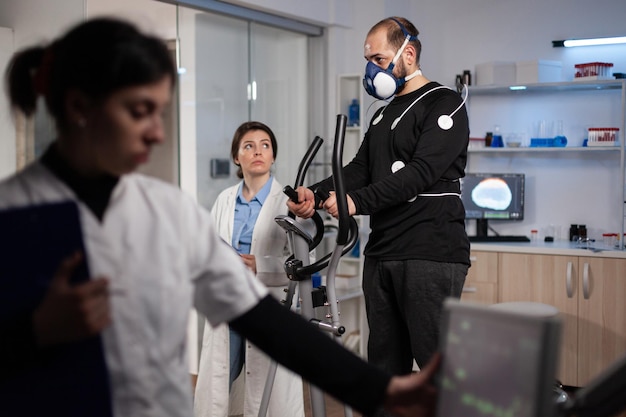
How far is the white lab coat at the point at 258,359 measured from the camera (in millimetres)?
3220

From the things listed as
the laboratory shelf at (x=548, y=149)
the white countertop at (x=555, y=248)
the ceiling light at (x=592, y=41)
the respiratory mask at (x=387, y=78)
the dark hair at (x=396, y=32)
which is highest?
the ceiling light at (x=592, y=41)

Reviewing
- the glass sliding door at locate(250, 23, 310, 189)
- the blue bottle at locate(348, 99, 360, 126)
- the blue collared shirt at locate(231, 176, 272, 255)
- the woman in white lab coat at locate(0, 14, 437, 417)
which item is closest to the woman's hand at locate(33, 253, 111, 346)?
the woman in white lab coat at locate(0, 14, 437, 417)

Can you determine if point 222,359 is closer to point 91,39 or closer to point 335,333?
point 335,333

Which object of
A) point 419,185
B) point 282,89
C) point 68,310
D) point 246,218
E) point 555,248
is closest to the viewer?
point 68,310

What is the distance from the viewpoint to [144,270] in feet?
3.53

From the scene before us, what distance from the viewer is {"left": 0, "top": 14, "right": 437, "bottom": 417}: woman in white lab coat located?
97 cm

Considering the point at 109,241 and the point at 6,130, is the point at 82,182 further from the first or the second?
the point at 6,130

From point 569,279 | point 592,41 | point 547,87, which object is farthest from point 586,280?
point 592,41

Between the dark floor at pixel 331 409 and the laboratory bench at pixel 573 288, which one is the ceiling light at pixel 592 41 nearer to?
the laboratory bench at pixel 573 288

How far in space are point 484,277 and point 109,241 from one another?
13.0ft

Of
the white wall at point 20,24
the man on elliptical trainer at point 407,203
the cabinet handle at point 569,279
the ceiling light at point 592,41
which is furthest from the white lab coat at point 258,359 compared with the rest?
the ceiling light at point 592,41

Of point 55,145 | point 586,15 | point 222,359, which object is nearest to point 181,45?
point 222,359

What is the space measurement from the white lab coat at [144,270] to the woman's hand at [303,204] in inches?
52.3

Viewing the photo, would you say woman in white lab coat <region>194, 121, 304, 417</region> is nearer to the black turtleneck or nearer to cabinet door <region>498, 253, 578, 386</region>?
cabinet door <region>498, 253, 578, 386</region>
